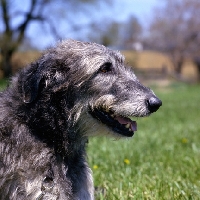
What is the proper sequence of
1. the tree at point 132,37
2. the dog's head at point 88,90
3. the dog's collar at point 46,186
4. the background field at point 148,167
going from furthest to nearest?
the tree at point 132,37, the background field at point 148,167, the dog's head at point 88,90, the dog's collar at point 46,186

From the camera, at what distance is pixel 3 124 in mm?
3893

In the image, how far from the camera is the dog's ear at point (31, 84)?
3906 millimetres

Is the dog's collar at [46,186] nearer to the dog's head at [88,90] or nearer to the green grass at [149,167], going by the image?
the dog's head at [88,90]

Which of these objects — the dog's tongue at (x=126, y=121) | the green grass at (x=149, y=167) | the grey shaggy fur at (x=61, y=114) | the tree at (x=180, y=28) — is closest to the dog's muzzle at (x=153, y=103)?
the grey shaggy fur at (x=61, y=114)

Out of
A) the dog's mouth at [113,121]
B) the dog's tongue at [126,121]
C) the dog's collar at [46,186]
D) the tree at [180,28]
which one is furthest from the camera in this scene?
the tree at [180,28]

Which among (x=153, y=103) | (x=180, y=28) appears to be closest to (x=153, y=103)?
(x=153, y=103)

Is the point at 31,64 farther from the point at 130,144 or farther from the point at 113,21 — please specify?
the point at 113,21

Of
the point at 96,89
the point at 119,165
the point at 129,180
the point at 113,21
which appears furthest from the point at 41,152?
the point at 113,21

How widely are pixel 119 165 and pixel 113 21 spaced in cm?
3499

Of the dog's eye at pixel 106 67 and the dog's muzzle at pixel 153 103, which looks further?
the dog's eye at pixel 106 67

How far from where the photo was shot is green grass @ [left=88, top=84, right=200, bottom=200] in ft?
15.6

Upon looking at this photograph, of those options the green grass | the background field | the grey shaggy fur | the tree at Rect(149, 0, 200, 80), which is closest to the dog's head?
the grey shaggy fur

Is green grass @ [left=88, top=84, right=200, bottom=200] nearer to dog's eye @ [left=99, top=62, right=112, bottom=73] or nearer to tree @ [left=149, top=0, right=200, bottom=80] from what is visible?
dog's eye @ [left=99, top=62, right=112, bottom=73]

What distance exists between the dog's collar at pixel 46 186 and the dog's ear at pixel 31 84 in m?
0.80
